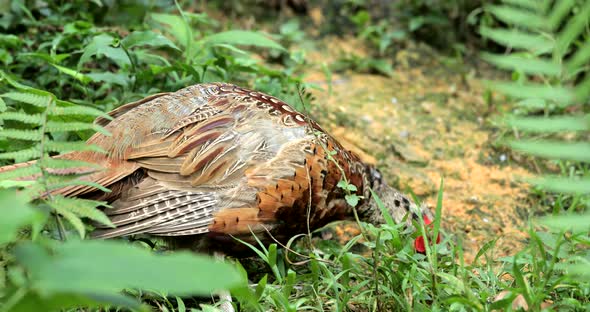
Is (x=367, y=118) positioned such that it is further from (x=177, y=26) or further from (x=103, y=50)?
(x=103, y=50)

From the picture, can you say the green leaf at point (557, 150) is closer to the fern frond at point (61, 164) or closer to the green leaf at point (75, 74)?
the fern frond at point (61, 164)

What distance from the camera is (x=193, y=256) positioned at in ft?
4.77

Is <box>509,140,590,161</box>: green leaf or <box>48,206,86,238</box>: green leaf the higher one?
<box>509,140,590,161</box>: green leaf

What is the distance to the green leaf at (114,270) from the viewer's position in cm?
133

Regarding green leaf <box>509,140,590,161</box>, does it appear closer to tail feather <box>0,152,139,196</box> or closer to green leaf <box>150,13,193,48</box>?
tail feather <box>0,152,139,196</box>

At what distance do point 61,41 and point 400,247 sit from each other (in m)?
2.72

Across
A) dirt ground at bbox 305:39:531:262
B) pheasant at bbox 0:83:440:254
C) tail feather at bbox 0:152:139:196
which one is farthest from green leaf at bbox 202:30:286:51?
tail feather at bbox 0:152:139:196

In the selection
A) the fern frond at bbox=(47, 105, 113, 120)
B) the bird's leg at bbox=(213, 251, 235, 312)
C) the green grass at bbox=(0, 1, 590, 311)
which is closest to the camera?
the green grass at bbox=(0, 1, 590, 311)

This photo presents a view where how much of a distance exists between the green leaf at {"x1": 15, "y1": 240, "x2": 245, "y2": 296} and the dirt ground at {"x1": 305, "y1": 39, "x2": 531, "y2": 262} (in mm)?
2840

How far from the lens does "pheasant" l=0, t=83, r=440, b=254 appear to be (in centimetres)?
324

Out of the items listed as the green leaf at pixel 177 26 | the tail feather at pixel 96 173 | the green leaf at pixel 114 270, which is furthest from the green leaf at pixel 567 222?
the green leaf at pixel 177 26

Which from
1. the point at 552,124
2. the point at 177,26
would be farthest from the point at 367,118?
the point at 552,124

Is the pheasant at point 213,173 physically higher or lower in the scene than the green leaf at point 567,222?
lower

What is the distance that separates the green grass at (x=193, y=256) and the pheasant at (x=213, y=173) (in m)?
0.17
